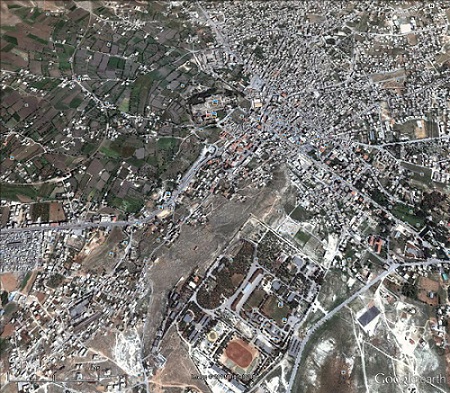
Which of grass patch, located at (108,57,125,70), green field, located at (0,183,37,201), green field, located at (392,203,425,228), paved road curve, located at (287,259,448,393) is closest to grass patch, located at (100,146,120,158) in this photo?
green field, located at (0,183,37,201)

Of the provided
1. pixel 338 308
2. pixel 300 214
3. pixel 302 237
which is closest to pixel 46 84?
pixel 300 214

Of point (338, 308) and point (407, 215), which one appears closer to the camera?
point (338, 308)

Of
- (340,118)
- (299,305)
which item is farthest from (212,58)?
(299,305)

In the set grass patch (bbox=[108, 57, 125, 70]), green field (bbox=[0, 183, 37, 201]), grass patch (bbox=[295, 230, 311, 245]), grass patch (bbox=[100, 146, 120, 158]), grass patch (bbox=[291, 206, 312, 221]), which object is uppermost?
grass patch (bbox=[108, 57, 125, 70])

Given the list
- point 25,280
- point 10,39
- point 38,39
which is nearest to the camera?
point 25,280

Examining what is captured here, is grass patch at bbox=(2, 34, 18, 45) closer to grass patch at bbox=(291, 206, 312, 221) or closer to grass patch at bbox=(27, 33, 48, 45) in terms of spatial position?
grass patch at bbox=(27, 33, 48, 45)

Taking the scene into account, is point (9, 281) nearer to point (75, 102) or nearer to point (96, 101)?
point (75, 102)

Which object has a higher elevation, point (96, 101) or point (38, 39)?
→ point (38, 39)

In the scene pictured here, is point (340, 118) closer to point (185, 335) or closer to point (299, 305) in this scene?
point (299, 305)

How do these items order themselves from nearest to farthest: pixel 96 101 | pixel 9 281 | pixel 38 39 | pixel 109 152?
pixel 9 281 < pixel 109 152 < pixel 96 101 < pixel 38 39
